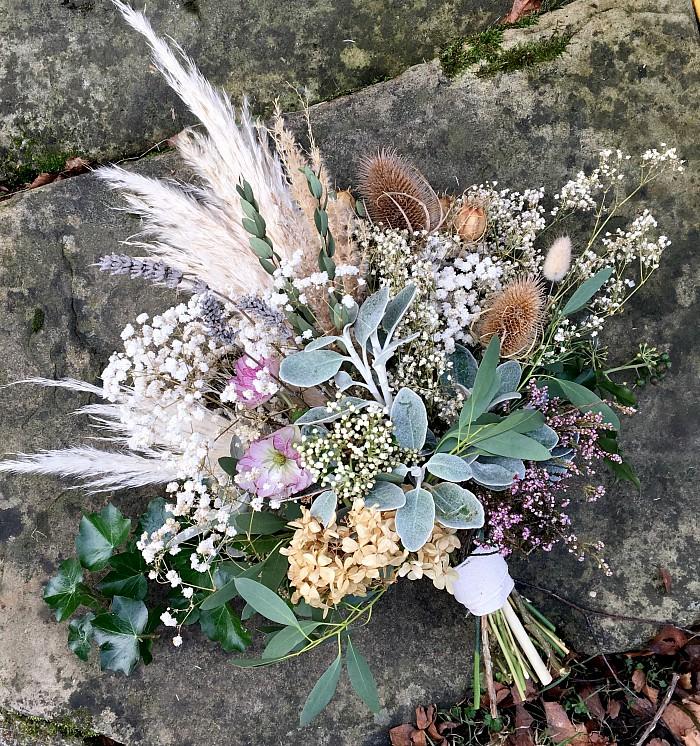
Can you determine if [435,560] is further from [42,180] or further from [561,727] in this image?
[42,180]

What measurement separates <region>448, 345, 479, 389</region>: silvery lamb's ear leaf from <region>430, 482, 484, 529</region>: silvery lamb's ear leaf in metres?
0.26

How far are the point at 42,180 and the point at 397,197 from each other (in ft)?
4.02

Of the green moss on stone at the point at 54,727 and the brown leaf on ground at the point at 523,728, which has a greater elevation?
the green moss on stone at the point at 54,727

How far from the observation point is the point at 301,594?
51.7 inches

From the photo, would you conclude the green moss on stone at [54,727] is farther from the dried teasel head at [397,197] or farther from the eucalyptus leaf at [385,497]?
the dried teasel head at [397,197]

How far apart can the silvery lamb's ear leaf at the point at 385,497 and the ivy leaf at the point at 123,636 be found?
2.71 feet

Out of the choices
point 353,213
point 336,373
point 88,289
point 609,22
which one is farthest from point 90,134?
point 609,22

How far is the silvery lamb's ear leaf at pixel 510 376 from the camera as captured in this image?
146 cm

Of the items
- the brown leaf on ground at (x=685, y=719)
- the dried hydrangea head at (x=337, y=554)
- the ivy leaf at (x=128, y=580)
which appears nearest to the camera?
the dried hydrangea head at (x=337, y=554)

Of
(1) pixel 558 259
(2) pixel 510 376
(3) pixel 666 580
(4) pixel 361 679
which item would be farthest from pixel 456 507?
(3) pixel 666 580

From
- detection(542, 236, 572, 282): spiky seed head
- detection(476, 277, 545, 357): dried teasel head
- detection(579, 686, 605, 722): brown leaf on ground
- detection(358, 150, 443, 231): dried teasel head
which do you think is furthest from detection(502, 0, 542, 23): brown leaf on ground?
detection(579, 686, 605, 722): brown leaf on ground

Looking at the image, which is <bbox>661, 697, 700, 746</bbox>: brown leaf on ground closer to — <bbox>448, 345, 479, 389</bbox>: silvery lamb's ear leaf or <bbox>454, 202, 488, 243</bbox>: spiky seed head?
<bbox>448, 345, 479, 389</bbox>: silvery lamb's ear leaf

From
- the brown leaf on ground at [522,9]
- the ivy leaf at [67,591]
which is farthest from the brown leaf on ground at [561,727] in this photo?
the brown leaf on ground at [522,9]

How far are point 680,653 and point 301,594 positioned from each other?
1280 mm
